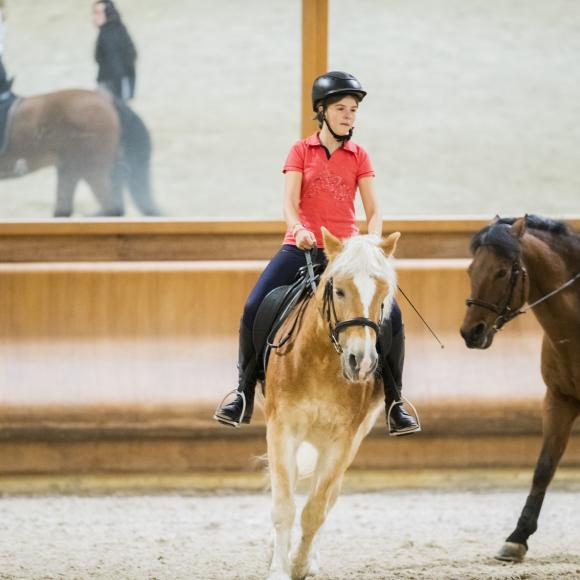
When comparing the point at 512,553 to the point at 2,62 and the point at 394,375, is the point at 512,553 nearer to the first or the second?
the point at 394,375

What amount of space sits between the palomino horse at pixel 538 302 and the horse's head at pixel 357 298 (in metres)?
1.50

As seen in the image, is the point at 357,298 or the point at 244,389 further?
the point at 244,389

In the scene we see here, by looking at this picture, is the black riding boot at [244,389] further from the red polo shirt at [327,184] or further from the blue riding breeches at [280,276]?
the red polo shirt at [327,184]

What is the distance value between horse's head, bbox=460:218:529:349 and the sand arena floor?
4.19 feet

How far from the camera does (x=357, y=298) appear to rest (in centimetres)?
478

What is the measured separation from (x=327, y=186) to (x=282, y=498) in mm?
1555

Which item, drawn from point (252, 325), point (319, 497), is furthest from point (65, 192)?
point (319, 497)

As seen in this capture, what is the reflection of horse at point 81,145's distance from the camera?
26.1 ft

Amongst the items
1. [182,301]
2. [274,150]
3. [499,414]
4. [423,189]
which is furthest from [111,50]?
[499,414]

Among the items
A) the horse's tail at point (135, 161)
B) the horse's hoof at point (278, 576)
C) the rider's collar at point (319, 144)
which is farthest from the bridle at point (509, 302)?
the horse's tail at point (135, 161)

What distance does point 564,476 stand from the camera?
818 centimetres

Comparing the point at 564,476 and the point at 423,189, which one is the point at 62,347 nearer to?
the point at 423,189

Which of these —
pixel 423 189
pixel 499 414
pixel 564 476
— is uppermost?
pixel 423 189

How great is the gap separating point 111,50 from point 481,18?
266 cm
